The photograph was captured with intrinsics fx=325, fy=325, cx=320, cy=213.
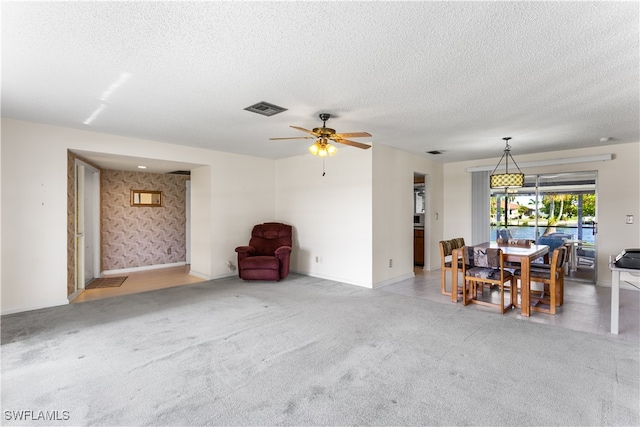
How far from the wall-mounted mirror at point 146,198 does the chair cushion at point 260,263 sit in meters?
2.92

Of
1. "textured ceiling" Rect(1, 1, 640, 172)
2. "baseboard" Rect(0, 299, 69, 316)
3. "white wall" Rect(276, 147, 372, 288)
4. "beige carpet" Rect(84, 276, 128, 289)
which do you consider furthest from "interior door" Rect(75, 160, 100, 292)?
"white wall" Rect(276, 147, 372, 288)

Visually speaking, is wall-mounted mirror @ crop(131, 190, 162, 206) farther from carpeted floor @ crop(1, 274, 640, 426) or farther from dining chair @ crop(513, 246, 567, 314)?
dining chair @ crop(513, 246, 567, 314)

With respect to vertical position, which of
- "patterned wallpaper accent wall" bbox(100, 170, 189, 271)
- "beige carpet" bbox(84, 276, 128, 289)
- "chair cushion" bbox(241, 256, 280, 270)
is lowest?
"beige carpet" bbox(84, 276, 128, 289)

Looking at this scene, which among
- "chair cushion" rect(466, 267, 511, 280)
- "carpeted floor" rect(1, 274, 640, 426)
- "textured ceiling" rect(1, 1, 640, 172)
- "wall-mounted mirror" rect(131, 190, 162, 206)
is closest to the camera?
"textured ceiling" rect(1, 1, 640, 172)

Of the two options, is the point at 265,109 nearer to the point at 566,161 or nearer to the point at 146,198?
the point at 146,198

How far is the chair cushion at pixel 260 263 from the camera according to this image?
5625mm

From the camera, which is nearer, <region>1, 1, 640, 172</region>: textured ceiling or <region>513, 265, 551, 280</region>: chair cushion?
<region>1, 1, 640, 172</region>: textured ceiling

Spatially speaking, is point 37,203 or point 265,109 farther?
point 37,203

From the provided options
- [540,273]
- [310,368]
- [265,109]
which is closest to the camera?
[310,368]

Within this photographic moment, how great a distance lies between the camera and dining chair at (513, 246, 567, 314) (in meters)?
3.84

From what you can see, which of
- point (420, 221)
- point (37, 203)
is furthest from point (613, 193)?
point (37, 203)

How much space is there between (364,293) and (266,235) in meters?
2.34

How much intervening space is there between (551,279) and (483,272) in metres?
0.74

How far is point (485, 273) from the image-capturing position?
4273mm
